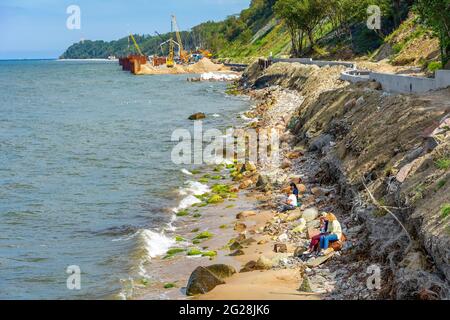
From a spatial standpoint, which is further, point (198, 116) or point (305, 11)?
point (305, 11)

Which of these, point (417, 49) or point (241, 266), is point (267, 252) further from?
point (417, 49)

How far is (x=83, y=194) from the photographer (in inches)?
1246

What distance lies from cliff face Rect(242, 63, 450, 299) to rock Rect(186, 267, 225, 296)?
4.38 metres

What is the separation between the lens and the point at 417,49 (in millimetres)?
54656

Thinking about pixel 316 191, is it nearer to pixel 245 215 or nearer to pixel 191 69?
pixel 245 215

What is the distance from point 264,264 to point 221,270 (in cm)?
144

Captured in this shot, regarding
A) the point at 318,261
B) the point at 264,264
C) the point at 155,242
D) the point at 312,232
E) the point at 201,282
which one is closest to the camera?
the point at 201,282

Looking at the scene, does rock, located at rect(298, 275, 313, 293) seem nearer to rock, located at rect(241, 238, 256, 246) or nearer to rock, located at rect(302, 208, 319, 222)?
rock, located at rect(241, 238, 256, 246)

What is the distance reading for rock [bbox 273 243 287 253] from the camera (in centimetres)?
1971

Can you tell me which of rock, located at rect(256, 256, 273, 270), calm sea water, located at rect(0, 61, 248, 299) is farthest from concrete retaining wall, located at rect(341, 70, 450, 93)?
rock, located at rect(256, 256, 273, 270)

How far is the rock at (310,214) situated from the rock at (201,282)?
6.04 meters

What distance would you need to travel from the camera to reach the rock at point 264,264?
18.5 meters

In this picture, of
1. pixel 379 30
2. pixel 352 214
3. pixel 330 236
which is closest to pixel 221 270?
pixel 330 236
